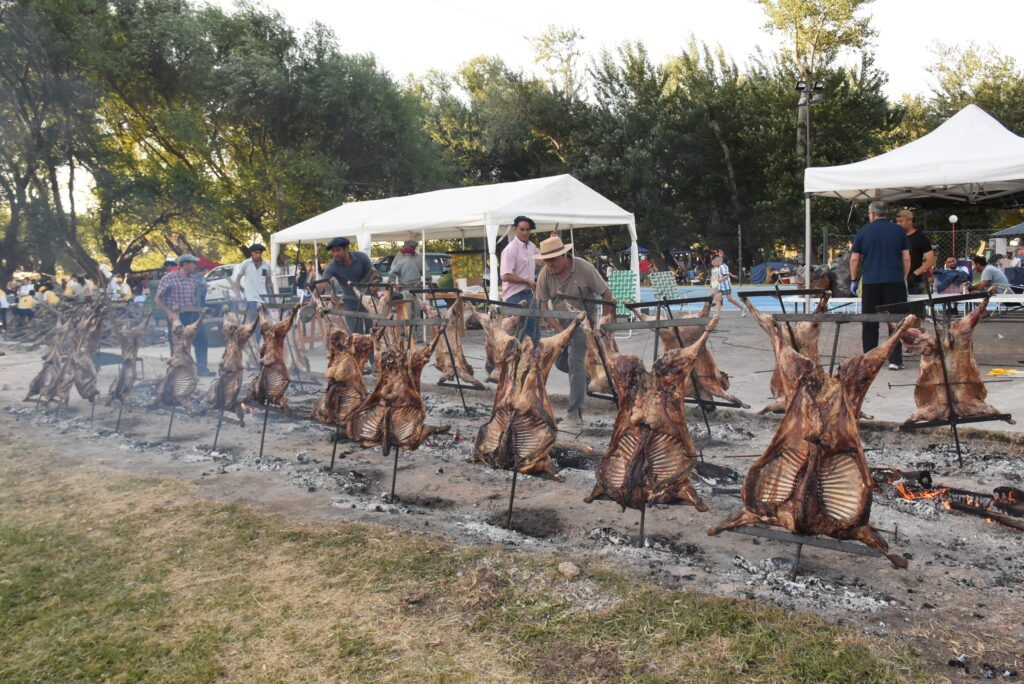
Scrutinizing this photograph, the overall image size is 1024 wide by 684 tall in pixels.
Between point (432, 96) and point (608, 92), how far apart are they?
73.6ft

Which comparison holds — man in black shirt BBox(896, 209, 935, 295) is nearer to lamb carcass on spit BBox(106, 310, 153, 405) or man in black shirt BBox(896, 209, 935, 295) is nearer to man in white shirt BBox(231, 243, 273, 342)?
man in white shirt BBox(231, 243, 273, 342)

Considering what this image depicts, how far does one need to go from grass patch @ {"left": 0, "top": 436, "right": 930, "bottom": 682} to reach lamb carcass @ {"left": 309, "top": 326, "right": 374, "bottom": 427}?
1.31m

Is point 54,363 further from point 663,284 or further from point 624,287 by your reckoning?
point 663,284

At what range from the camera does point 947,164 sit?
11.0 metres

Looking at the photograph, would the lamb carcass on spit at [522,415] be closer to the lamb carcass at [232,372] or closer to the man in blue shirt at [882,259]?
the lamb carcass at [232,372]

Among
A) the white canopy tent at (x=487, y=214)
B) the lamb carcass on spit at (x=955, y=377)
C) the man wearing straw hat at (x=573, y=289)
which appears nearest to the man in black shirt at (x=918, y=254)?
the lamb carcass on spit at (x=955, y=377)

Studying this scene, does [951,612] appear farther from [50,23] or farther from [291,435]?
[50,23]

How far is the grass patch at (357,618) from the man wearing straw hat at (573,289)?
333cm

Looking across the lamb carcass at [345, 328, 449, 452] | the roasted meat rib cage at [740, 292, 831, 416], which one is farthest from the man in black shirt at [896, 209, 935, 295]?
the lamb carcass at [345, 328, 449, 452]

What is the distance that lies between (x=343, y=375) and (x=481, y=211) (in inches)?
337

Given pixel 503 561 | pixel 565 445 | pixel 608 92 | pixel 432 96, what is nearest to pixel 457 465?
pixel 565 445

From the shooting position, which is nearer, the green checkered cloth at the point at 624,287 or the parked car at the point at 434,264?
the green checkered cloth at the point at 624,287

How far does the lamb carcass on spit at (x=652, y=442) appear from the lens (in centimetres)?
400

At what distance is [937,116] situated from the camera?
1602 inches
